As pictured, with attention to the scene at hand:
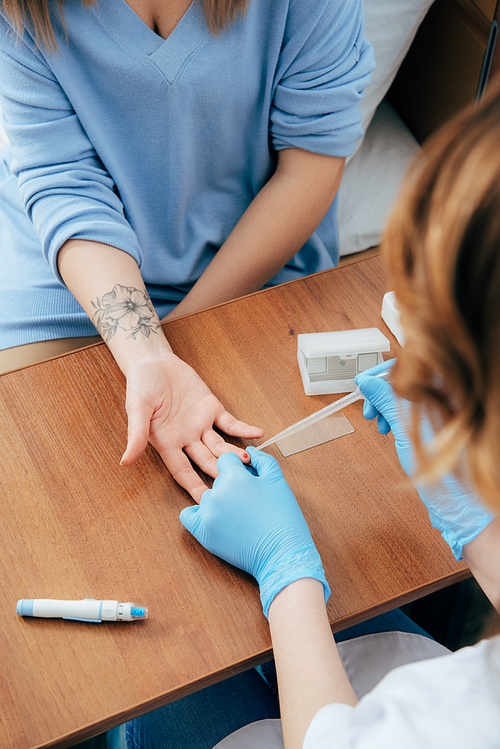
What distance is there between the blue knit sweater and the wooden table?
0.30m

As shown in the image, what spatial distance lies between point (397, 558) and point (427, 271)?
377 millimetres

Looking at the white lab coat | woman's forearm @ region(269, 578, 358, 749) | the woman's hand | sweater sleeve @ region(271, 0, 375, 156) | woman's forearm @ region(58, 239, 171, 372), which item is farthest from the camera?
sweater sleeve @ region(271, 0, 375, 156)

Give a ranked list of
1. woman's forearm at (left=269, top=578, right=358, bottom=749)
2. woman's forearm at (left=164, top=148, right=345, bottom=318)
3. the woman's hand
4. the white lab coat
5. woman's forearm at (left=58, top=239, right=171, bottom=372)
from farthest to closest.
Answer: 1. woman's forearm at (left=164, top=148, right=345, bottom=318)
2. woman's forearm at (left=58, top=239, right=171, bottom=372)
3. the woman's hand
4. woman's forearm at (left=269, top=578, right=358, bottom=749)
5. the white lab coat

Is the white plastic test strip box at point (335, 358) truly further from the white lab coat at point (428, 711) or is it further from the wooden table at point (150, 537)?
the white lab coat at point (428, 711)

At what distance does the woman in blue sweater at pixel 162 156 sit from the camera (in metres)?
0.93

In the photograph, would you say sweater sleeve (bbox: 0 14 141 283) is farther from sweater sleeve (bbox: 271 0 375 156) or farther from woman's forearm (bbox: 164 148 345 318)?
sweater sleeve (bbox: 271 0 375 156)

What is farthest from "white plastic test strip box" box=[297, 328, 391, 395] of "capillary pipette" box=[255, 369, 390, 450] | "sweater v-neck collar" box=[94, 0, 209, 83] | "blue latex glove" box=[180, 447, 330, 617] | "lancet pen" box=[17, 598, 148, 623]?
"sweater v-neck collar" box=[94, 0, 209, 83]

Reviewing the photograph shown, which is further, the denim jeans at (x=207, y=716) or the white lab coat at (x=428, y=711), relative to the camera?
the denim jeans at (x=207, y=716)

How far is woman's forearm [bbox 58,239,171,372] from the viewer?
87 centimetres

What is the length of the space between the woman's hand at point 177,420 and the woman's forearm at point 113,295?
0.17 feet

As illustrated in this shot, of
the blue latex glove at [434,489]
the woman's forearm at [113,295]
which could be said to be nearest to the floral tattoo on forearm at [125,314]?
the woman's forearm at [113,295]

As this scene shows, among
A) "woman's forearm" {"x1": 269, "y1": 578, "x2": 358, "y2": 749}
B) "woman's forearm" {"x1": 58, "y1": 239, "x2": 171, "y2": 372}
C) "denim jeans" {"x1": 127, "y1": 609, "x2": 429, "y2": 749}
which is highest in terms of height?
"woman's forearm" {"x1": 58, "y1": 239, "x2": 171, "y2": 372}

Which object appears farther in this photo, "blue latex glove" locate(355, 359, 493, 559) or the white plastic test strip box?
the white plastic test strip box

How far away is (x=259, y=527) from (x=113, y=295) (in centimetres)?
47
